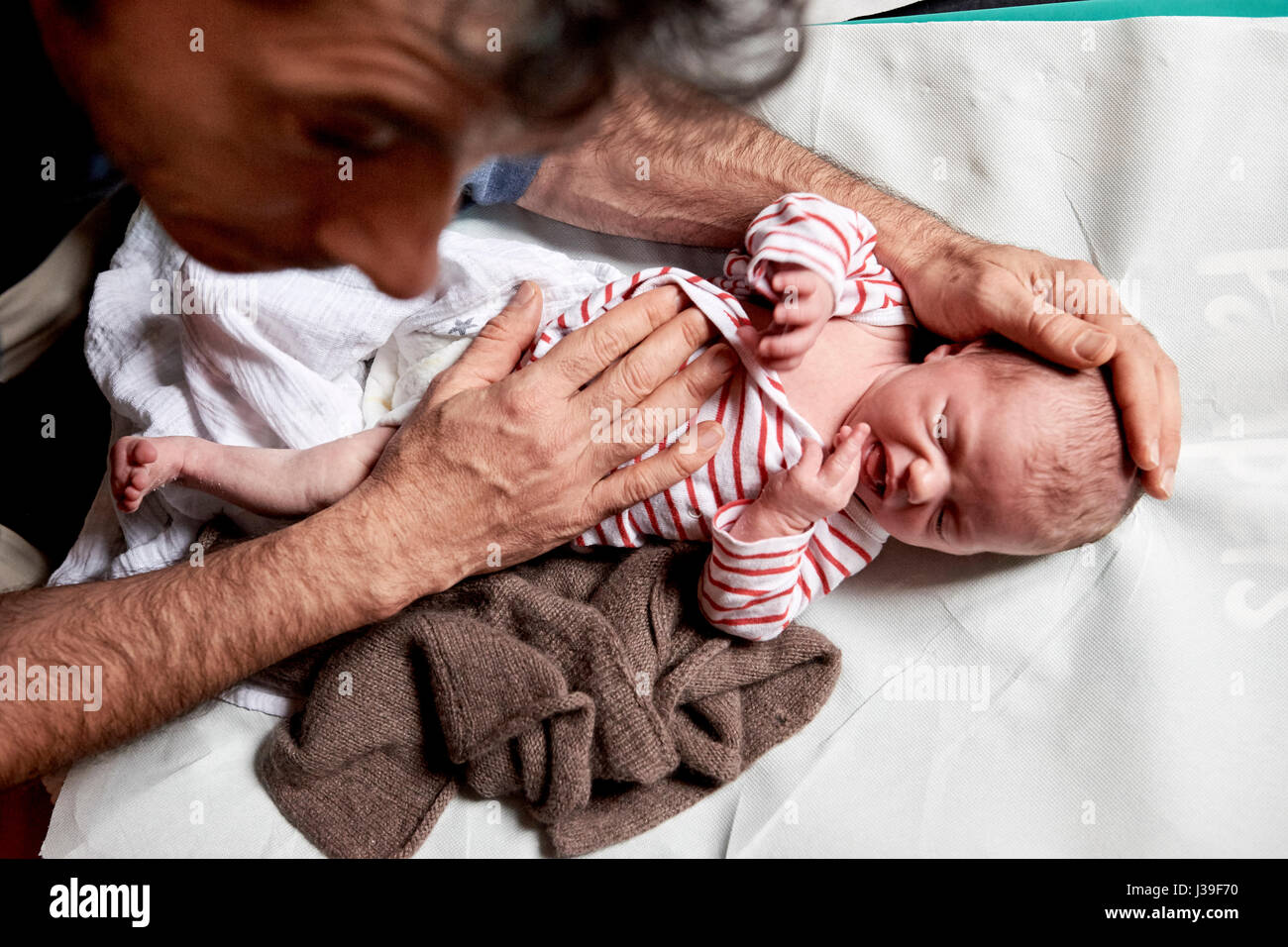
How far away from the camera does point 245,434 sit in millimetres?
1062

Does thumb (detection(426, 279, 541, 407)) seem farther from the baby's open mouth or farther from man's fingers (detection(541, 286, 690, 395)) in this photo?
the baby's open mouth

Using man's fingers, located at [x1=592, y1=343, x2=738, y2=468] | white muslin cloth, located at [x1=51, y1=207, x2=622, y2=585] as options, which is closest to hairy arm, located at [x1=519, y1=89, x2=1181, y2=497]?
white muslin cloth, located at [x1=51, y1=207, x2=622, y2=585]

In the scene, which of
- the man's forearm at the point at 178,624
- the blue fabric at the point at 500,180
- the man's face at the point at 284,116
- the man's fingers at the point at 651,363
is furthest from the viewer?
the blue fabric at the point at 500,180

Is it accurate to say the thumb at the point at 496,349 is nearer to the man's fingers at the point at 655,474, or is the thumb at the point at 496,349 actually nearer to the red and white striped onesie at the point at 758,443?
the red and white striped onesie at the point at 758,443

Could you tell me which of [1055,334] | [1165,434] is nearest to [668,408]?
[1055,334]

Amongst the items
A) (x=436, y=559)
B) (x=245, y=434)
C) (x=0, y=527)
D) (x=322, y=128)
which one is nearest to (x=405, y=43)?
(x=322, y=128)

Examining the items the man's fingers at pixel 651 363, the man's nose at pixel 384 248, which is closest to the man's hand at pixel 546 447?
the man's fingers at pixel 651 363

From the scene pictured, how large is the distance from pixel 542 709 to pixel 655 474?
0.89 ft

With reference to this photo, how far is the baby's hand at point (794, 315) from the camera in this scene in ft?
2.93

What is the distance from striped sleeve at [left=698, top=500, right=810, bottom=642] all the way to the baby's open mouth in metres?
0.09

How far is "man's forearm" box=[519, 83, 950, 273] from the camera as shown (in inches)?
44.6

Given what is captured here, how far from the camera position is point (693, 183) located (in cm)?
117

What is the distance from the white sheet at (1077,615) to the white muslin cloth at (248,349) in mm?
188

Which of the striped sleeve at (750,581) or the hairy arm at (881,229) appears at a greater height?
the hairy arm at (881,229)
